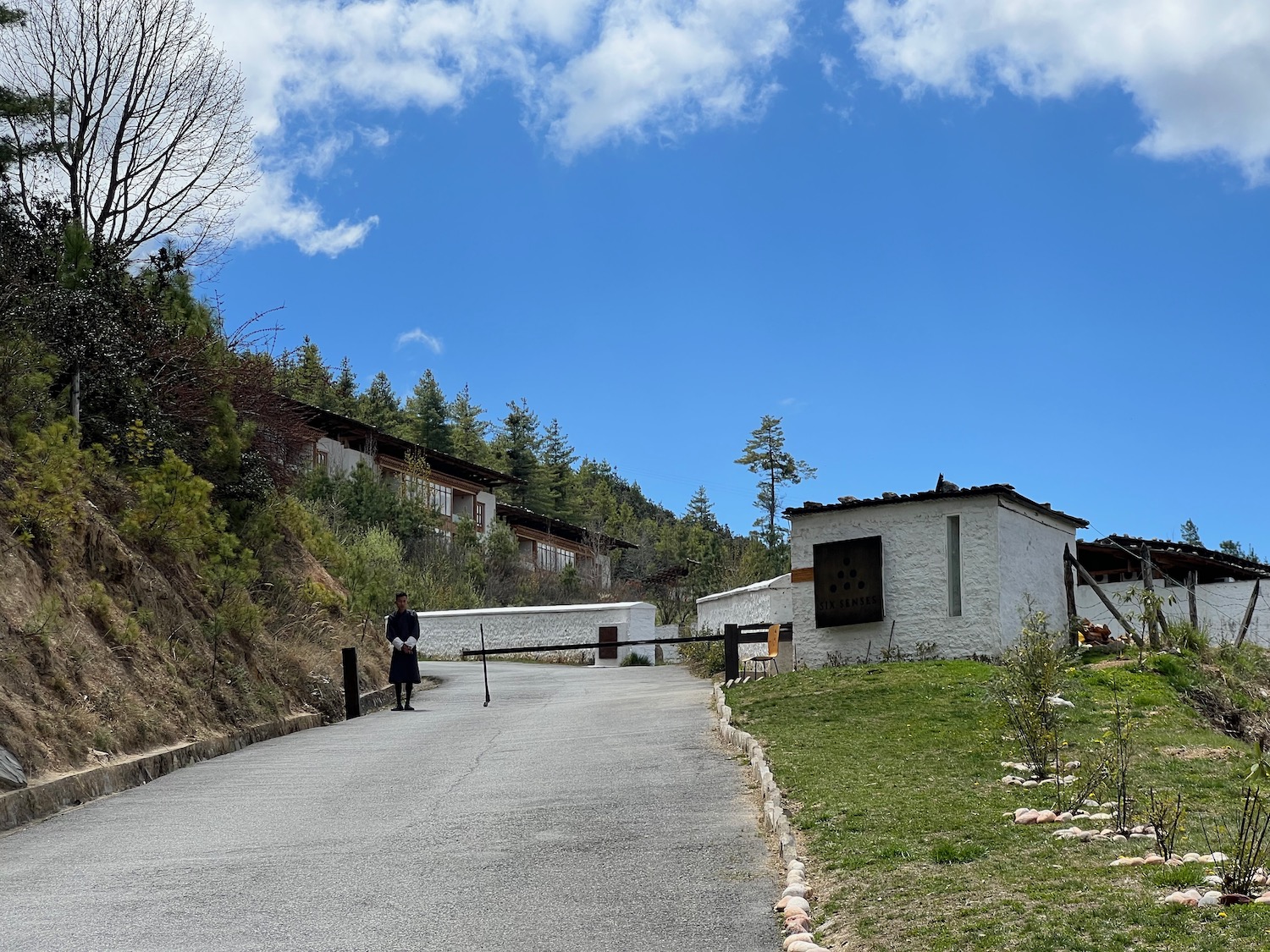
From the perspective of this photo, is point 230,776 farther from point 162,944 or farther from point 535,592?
point 535,592

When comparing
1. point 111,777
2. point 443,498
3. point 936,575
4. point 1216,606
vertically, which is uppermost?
point 443,498

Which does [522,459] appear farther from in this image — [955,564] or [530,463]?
[955,564]

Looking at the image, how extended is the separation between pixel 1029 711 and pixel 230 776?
306 inches

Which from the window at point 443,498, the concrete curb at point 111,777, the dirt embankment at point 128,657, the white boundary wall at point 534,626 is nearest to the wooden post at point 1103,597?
the dirt embankment at point 128,657

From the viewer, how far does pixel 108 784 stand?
12.0 m

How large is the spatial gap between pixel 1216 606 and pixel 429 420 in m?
53.9

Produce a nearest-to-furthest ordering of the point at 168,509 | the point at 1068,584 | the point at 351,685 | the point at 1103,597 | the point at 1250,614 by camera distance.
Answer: the point at 168,509 → the point at 351,685 → the point at 1103,597 → the point at 1068,584 → the point at 1250,614

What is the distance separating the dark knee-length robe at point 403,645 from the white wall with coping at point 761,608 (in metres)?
6.80

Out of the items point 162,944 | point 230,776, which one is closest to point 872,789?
point 162,944

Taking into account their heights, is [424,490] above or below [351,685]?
above

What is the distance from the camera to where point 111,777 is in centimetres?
1212

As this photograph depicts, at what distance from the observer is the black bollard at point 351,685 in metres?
19.9

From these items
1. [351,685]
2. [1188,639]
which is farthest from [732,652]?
[1188,639]

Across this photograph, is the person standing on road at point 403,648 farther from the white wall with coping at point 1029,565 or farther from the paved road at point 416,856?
the white wall with coping at point 1029,565
